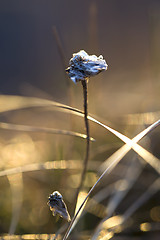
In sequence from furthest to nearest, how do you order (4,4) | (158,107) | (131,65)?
(4,4) < (131,65) < (158,107)

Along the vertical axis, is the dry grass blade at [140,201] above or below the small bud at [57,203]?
above

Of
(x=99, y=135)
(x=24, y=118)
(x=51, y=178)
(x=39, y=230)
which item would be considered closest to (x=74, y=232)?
(x=39, y=230)

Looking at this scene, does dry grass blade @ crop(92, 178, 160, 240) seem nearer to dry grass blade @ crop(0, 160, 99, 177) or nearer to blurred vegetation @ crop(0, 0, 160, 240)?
blurred vegetation @ crop(0, 0, 160, 240)

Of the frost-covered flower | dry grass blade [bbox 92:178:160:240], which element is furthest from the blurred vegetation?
the frost-covered flower

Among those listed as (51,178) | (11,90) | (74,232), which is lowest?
(74,232)

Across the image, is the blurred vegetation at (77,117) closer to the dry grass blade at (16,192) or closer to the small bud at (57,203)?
the dry grass blade at (16,192)

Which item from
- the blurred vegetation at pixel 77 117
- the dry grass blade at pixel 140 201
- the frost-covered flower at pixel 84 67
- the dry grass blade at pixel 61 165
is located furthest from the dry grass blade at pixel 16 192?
the frost-covered flower at pixel 84 67

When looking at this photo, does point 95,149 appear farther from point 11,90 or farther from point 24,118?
point 11,90
